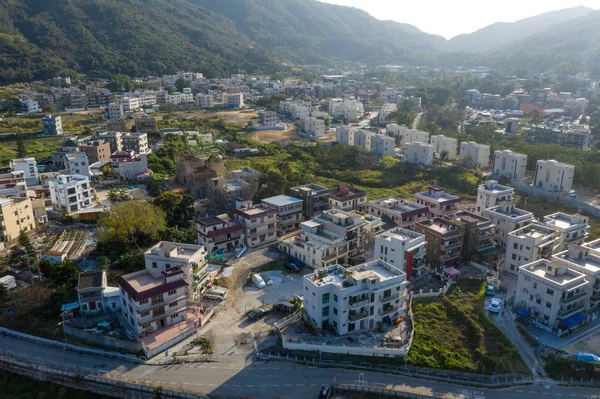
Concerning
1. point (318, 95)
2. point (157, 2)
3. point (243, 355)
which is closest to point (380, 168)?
point (243, 355)

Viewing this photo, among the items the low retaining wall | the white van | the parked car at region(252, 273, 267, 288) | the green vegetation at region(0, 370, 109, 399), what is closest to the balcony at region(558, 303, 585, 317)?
the parked car at region(252, 273, 267, 288)

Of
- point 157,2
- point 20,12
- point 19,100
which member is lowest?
point 19,100

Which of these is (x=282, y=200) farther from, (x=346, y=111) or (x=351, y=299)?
(x=346, y=111)

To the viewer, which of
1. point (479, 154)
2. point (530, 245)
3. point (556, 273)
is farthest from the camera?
point (479, 154)

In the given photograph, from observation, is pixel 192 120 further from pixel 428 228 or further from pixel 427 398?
pixel 427 398

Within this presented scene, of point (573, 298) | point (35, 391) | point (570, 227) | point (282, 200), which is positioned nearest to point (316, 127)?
point (282, 200)

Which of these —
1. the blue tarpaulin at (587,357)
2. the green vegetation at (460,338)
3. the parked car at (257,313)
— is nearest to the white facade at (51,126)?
the parked car at (257,313)
